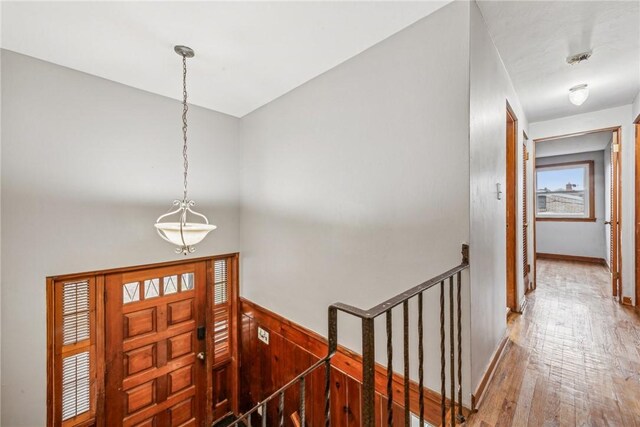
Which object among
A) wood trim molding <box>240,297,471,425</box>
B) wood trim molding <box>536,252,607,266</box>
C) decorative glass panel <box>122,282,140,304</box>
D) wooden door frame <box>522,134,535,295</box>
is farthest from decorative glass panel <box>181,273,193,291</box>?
wood trim molding <box>536,252,607,266</box>

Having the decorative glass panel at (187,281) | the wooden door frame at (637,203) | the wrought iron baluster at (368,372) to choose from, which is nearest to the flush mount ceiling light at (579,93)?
the wooden door frame at (637,203)

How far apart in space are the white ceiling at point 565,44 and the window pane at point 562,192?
11.6 feet

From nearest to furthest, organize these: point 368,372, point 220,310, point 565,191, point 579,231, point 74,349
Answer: point 368,372
point 74,349
point 220,310
point 579,231
point 565,191

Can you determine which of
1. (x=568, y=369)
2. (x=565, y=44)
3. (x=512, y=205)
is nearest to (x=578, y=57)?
(x=565, y=44)

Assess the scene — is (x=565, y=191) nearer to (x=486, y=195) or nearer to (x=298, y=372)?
(x=486, y=195)

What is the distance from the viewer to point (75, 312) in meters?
2.35

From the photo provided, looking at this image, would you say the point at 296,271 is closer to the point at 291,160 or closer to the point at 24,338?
the point at 291,160

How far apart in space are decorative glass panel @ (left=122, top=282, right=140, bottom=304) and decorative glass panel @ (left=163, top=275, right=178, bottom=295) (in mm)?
258

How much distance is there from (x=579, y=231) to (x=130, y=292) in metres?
8.05

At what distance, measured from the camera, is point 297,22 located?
5.74 ft

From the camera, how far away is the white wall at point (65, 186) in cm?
197

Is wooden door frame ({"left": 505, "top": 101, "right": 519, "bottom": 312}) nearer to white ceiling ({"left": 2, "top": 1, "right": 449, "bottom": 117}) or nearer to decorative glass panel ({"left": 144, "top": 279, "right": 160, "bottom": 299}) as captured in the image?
Answer: white ceiling ({"left": 2, "top": 1, "right": 449, "bottom": 117})

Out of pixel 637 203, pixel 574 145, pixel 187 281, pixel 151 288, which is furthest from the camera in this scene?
pixel 574 145

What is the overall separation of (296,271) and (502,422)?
1.79 meters
